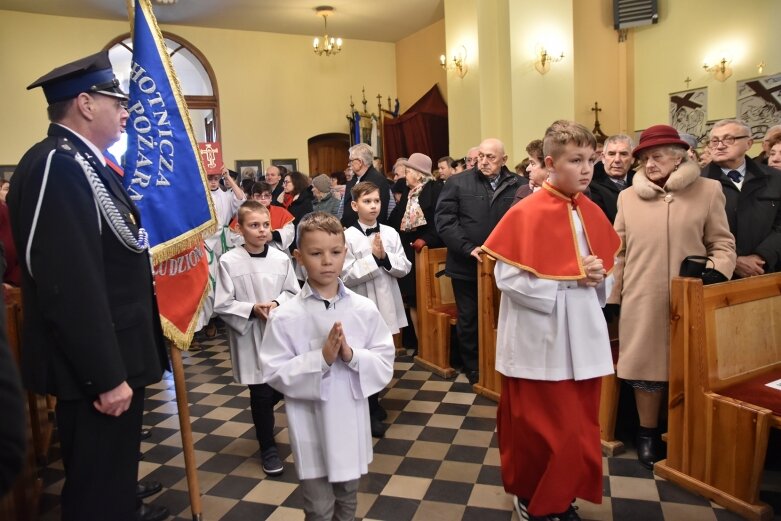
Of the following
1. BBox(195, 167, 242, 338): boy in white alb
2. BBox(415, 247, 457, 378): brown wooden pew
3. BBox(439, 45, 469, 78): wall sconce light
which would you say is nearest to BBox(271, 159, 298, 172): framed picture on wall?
BBox(439, 45, 469, 78): wall sconce light

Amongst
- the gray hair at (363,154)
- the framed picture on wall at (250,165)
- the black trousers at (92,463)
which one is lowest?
the black trousers at (92,463)

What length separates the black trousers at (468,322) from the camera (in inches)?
182

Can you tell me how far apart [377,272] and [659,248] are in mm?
1668

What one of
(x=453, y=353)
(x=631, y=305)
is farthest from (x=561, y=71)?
(x=631, y=305)

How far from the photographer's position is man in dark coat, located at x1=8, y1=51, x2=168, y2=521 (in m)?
1.80

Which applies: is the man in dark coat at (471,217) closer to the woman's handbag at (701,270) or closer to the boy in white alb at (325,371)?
the woman's handbag at (701,270)

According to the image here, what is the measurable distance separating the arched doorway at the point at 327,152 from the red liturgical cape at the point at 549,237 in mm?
10163

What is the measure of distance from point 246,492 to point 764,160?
14.5 ft

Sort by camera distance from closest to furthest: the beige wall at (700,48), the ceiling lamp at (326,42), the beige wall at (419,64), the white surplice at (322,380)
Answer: the white surplice at (322,380), the beige wall at (700,48), the ceiling lamp at (326,42), the beige wall at (419,64)

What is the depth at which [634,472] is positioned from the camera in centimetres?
303

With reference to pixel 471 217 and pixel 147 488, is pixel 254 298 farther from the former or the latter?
pixel 471 217

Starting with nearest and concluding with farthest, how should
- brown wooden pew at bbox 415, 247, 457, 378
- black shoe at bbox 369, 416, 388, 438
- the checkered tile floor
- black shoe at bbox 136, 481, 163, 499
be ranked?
1. the checkered tile floor
2. black shoe at bbox 136, 481, 163, 499
3. black shoe at bbox 369, 416, 388, 438
4. brown wooden pew at bbox 415, 247, 457, 378

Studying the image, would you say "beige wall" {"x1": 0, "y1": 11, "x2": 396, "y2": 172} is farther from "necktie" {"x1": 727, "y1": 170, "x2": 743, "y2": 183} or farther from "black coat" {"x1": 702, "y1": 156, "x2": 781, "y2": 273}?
"black coat" {"x1": 702, "y1": 156, "x2": 781, "y2": 273}

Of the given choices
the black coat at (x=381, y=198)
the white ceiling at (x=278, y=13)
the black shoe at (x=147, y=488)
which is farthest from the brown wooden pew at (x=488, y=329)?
the white ceiling at (x=278, y=13)
